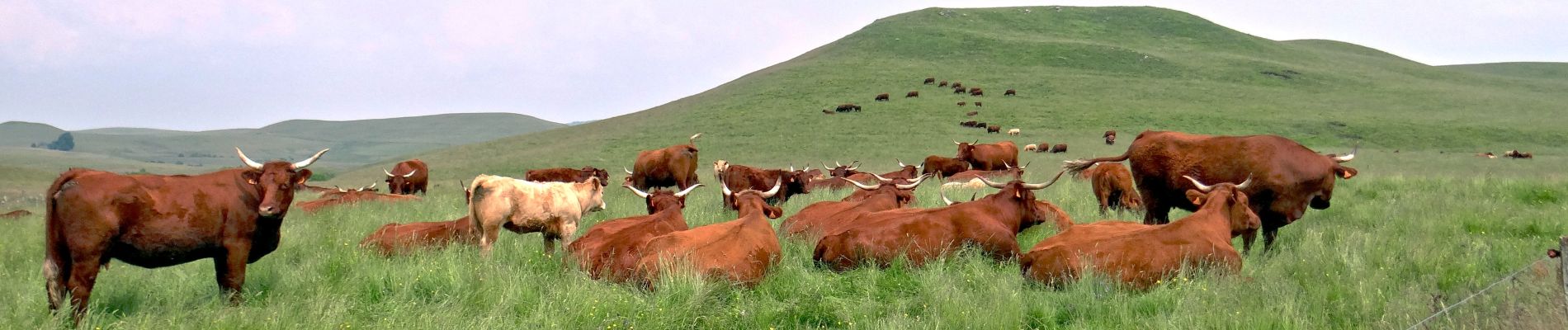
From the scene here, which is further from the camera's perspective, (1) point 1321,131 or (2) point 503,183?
(1) point 1321,131

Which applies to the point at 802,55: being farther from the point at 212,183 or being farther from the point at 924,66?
the point at 212,183

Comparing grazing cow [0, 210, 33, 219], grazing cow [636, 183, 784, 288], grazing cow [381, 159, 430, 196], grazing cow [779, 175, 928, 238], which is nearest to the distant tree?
grazing cow [381, 159, 430, 196]

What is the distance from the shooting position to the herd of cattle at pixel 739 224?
17.4 feet

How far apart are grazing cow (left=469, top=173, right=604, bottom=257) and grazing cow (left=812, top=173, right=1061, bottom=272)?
8.28 ft

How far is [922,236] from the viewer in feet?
25.1

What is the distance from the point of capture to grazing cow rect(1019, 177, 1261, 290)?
20.6 feet

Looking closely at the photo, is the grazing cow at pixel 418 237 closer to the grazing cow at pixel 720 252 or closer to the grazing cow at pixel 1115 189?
the grazing cow at pixel 720 252

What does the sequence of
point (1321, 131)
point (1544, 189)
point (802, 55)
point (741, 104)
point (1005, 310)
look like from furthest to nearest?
point (802, 55), point (741, 104), point (1321, 131), point (1544, 189), point (1005, 310)

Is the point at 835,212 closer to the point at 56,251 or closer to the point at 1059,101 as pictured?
the point at 56,251

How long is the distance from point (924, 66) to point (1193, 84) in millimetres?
17343

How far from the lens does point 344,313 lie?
564 centimetres

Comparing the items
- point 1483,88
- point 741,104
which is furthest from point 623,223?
point 1483,88

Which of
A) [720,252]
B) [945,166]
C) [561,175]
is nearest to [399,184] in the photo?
[561,175]

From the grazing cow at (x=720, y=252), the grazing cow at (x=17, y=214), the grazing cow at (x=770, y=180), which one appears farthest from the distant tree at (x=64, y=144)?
the grazing cow at (x=720, y=252)
